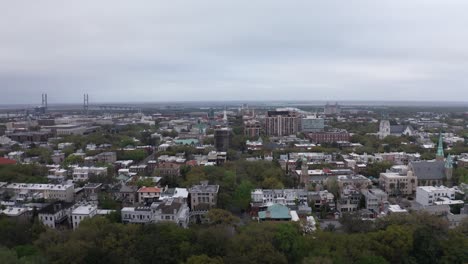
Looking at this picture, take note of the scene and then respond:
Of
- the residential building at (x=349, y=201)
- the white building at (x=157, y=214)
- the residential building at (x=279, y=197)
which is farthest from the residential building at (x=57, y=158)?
the residential building at (x=349, y=201)

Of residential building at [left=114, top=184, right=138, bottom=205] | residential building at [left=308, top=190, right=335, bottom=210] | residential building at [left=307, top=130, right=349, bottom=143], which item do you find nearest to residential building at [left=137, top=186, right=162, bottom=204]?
residential building at [left=114, top=184, right=138, bottom=205]

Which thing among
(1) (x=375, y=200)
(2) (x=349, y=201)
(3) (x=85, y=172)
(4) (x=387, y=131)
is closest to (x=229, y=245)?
(2) (x=349, y=201)

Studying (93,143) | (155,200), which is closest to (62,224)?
(155,200)

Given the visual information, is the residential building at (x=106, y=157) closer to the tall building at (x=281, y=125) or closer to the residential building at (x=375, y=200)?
the residential building at (x=375, y=200)

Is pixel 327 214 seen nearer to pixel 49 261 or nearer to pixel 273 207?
pixel 273 207

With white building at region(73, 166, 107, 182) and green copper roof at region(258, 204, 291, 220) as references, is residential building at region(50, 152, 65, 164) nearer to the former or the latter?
white building at region(73, 166, 107, 182)

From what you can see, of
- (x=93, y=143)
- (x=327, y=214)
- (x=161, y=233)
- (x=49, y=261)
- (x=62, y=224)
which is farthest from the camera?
(x=93, y=143)
